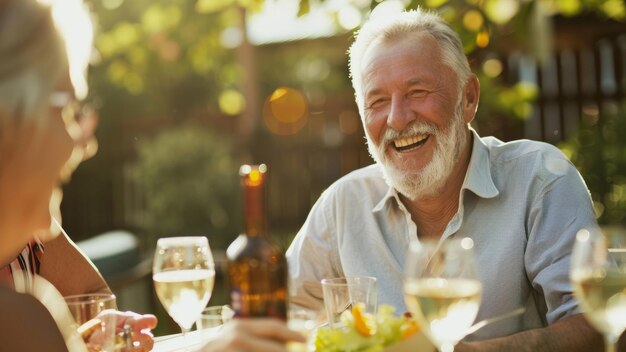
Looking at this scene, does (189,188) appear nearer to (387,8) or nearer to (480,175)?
(387,8)

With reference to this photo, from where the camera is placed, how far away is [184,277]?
2.10 m

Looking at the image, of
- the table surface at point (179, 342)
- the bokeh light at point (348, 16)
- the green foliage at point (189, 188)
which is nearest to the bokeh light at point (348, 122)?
the green foliage at point (189, 188)

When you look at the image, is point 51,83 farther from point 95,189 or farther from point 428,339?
point 95,189

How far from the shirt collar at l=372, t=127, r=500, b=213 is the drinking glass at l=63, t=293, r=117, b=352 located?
130 centimetres

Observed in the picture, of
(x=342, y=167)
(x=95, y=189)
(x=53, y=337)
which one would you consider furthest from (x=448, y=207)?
(x=95, y=189)

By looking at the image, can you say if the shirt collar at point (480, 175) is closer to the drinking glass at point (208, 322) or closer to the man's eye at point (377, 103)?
the man's eye at point (377, 103)

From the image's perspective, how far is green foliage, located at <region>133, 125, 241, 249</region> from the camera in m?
9.39

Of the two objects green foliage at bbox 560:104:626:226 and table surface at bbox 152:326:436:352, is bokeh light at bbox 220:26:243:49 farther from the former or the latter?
table surface at bbox 152:326:436:352

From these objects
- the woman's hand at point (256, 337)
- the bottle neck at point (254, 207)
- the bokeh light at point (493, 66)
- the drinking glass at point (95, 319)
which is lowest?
the drinking glass at point (95, 319)

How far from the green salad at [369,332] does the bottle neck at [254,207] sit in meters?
0.34

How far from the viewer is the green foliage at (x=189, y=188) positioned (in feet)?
30.8

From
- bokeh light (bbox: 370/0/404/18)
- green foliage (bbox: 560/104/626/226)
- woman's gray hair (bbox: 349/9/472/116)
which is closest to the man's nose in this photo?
woman's gray hair (bbox: 349/9/472/116)

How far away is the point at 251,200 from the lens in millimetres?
1601

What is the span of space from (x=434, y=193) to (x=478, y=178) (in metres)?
0.17
